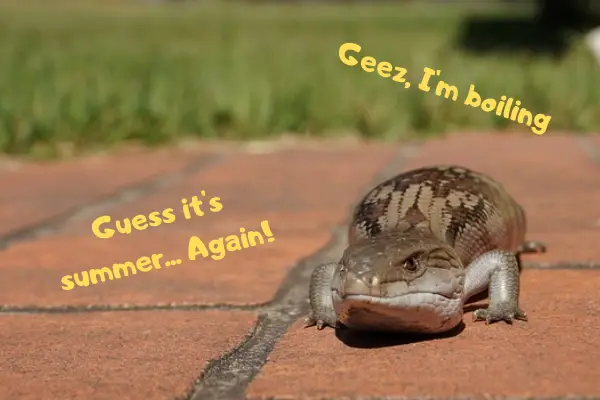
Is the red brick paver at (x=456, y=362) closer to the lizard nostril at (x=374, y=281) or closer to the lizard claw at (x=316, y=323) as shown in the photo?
the lizard claw at (x=316, y=323)

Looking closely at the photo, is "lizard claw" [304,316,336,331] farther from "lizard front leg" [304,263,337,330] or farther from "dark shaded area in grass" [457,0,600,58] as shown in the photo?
"dark shaded area in grass" [457,0,600,58]

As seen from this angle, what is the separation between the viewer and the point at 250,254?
352cm

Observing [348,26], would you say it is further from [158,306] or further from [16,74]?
[158,306]

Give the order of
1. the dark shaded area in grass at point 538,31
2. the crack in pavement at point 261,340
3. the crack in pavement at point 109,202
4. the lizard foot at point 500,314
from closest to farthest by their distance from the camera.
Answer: the crack in pavement at point 261,340 → the lizard foot at point 500,314 → the crack in pavement at point 109,202 → the dark shaded area in grass at point 538,31

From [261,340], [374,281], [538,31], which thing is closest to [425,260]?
[374,281]

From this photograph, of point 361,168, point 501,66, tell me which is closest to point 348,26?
point 501,66

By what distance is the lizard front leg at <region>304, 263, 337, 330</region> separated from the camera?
253 cm

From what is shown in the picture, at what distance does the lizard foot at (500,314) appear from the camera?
247 centimetres

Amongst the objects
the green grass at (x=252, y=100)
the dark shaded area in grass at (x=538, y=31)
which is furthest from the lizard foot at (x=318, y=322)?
the dark shaded area in grass at (x=538, y=31)

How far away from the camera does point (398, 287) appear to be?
7.50 ft

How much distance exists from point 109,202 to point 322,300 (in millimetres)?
2148

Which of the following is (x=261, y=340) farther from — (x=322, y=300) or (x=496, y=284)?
(x=496, y=284)

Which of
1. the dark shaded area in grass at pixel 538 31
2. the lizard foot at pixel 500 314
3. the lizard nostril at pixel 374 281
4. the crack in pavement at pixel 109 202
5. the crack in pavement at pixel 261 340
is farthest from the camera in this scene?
the dark shaded area in grass at pixel 538 31

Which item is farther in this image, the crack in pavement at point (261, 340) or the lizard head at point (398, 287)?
the lizard head at point (398, 287)
